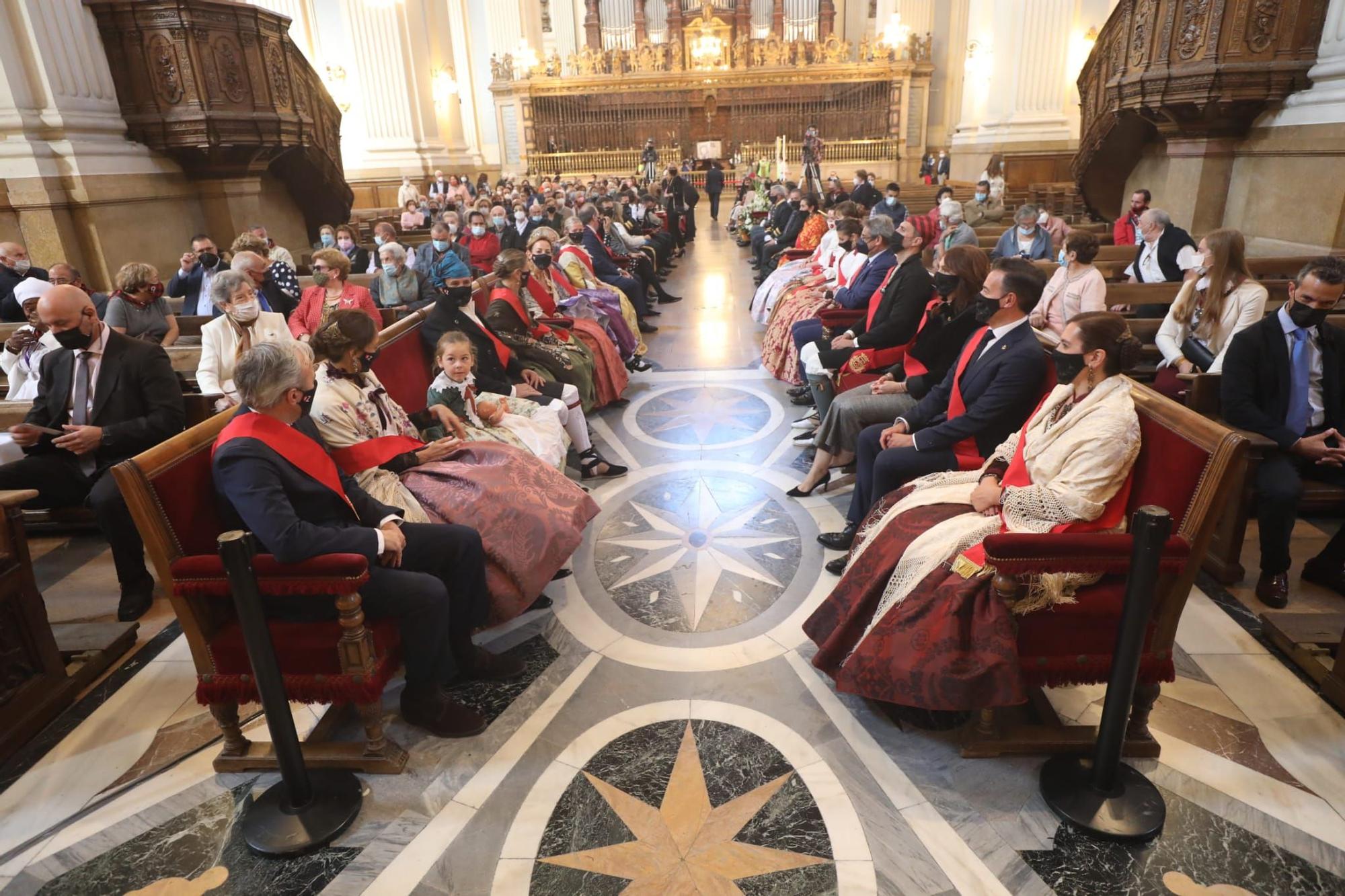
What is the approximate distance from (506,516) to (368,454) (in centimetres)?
54

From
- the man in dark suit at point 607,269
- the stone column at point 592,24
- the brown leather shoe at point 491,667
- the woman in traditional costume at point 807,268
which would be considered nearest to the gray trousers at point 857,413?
the brown leather shoe at point 491,667

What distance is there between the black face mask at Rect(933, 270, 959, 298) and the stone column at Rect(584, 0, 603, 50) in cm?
2782

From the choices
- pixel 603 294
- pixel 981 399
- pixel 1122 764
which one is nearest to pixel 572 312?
pixel 603 294

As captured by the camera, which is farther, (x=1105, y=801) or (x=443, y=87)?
(x=443, y=87)

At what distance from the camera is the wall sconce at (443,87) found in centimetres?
1852

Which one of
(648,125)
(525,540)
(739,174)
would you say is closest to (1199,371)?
(525,540)

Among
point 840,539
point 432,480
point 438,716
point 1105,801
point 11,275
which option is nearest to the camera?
point 1105,801

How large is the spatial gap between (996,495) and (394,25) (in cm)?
1682

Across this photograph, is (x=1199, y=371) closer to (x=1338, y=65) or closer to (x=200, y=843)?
(x=1338, y=65)

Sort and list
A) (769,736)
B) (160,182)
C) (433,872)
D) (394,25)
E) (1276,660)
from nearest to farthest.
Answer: (433,872), (769,736), (1276,660), (160,182), (394,25)

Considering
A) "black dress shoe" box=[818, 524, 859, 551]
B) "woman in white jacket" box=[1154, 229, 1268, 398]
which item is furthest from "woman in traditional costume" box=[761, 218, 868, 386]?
"black dress shoe" box=[818, 524, 859, 551]

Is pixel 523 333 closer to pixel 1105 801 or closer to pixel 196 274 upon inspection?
pixel 196 274

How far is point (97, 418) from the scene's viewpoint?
3.29 meters

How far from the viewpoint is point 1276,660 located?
2648mm
